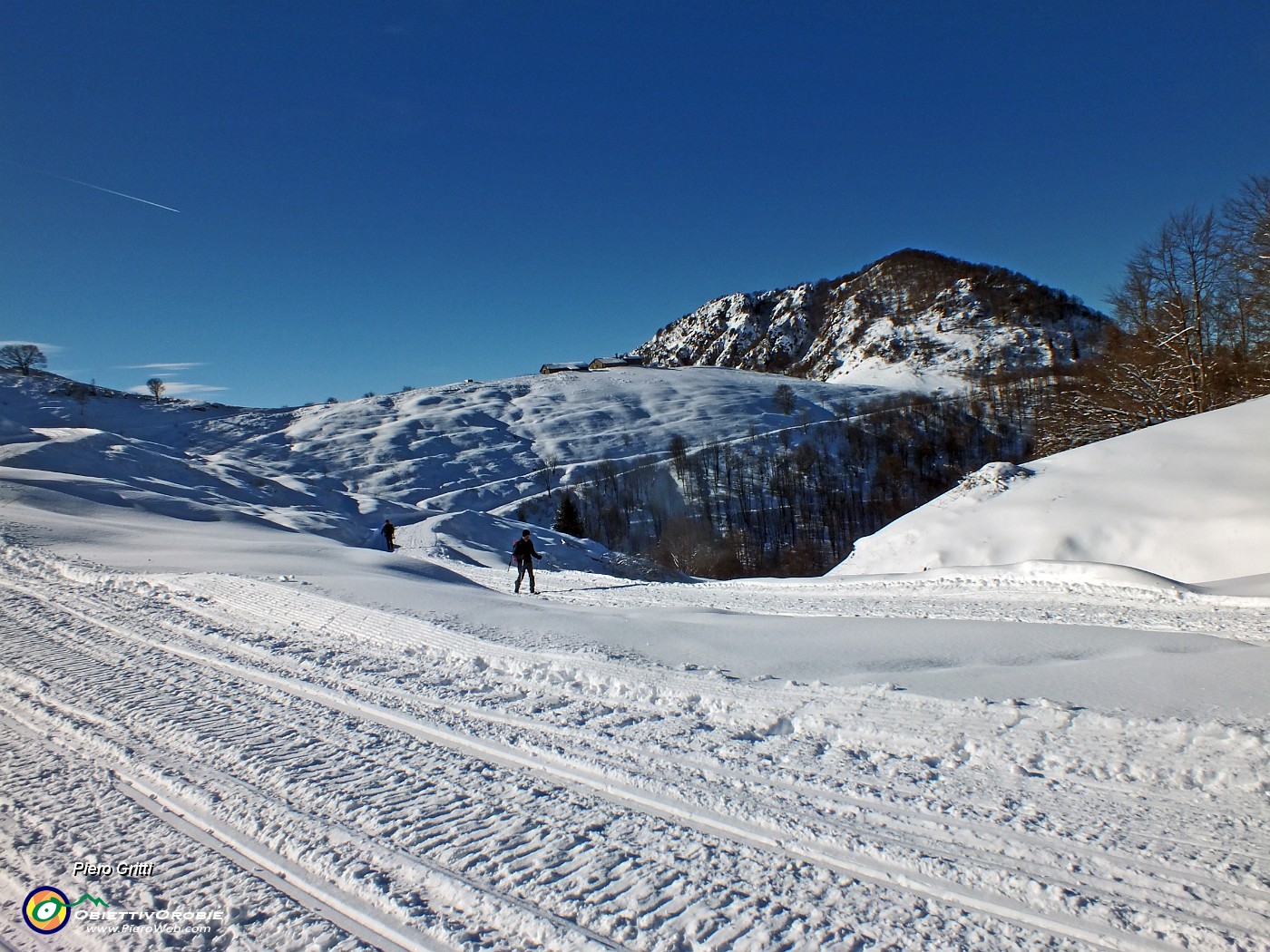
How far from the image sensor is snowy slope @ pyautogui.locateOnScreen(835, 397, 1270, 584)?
13836mm

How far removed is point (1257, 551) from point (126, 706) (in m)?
17.7

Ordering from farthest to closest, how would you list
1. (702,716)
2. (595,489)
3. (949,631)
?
(595,489)
(949,631)
(702,716)

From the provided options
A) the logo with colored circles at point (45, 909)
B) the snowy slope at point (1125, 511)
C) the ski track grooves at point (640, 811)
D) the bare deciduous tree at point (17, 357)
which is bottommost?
the logo with colored circles at point (45, 909)

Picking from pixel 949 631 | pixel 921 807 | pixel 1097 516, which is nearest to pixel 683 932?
pixel 921 807

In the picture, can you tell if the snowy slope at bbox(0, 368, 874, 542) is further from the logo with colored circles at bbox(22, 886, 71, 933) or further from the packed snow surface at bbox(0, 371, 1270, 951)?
the logo with colored circles at bbox(22, 886, 71, 933)

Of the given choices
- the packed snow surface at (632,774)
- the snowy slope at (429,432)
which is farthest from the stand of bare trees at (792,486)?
the packed snow surface at (632,774)

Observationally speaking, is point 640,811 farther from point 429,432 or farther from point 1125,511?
point 429,432

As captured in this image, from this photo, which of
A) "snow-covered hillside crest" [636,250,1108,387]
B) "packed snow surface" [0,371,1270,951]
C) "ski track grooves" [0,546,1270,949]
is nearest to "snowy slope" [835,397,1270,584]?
"packed snow surface" [0,371,1270,951]

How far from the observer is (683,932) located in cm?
282

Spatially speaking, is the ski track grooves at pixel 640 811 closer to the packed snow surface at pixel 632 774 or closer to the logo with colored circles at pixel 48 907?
the packed snow surface at pixel 632 774

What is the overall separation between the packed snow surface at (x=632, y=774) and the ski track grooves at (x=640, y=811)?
2 cm

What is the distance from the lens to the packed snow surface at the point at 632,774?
2955 millimetres

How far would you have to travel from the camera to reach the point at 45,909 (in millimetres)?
3115

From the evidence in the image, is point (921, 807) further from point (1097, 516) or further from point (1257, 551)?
point (1097, 516)
